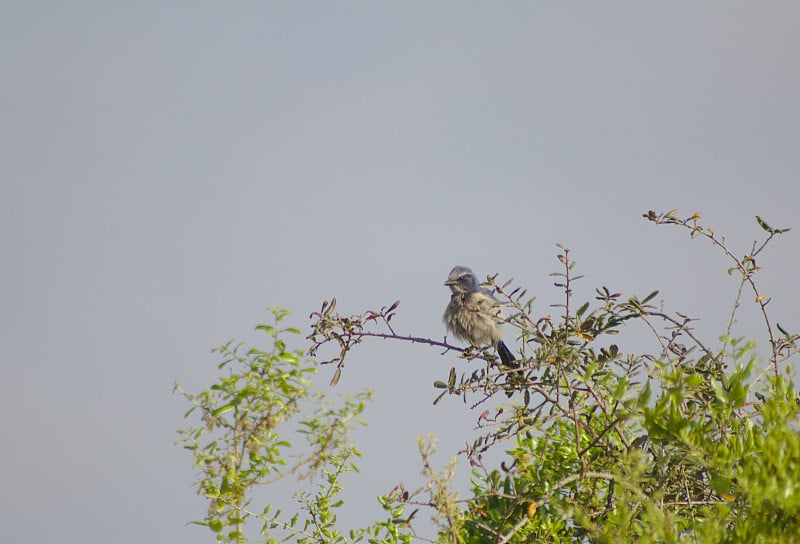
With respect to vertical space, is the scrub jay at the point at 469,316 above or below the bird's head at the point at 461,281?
below

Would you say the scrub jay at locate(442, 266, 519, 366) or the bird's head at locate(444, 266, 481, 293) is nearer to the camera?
the scrub jay at locate(442, 266, 519, 366)

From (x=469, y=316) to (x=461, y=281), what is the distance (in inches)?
15.4

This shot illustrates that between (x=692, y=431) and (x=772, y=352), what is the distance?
166 cm

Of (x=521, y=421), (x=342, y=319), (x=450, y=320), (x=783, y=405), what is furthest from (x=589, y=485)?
(x=450, y=320)

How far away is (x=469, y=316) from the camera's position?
7668 millimetres

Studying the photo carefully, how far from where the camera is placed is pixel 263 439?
4.68 metres

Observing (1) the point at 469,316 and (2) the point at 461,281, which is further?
(2) the point at 461,281

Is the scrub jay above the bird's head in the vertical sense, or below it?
below

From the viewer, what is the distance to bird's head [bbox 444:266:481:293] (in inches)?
310

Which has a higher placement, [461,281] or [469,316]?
[461,281]

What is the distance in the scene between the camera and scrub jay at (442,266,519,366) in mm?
7617

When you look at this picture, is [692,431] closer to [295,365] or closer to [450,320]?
[295,365]

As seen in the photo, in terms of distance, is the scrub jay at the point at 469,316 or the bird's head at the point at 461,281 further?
the bird's head at the point at 461,281

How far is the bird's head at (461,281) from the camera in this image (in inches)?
310
